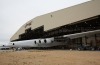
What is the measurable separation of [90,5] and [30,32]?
85.0 ft

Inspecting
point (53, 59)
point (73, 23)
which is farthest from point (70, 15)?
point (53, 59)

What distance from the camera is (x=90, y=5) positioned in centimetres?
4375

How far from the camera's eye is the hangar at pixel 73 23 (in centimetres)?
4328

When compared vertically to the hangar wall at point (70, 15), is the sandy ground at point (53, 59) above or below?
below

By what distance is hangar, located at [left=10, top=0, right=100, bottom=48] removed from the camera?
1704 inches

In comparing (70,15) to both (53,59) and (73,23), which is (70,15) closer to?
(73,23)

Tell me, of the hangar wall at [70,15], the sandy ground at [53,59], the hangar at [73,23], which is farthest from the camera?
the hangar at [73,23]

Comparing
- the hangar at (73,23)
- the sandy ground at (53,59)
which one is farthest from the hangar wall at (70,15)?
the sandy ground at (53,59)

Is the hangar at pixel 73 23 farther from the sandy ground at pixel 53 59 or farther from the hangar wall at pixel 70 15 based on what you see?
the sandy ground at pixel 53 59

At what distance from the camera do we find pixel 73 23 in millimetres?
46375

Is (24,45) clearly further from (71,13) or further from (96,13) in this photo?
(96,13)

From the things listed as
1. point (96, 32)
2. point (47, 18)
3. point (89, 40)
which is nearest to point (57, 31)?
point (47, 18)

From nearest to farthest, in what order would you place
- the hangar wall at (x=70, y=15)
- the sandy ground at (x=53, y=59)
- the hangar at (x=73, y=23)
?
the sandy ground at (x=53, y=59), the hangar wall at (x=70, y=15), the hangar at (x=73, y=23)

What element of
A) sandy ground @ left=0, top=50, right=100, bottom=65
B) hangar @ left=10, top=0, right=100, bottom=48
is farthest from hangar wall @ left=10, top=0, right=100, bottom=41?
sandy ground @ left=0, top=50, right=100, bottom=65
